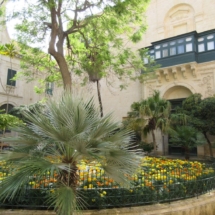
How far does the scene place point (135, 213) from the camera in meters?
4.52

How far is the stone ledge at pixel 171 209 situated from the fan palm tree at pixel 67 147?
3.18 ft

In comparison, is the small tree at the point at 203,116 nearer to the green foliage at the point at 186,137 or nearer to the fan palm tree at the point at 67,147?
the green foliage at the point at 186,137

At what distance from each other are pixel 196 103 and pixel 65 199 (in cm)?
1380

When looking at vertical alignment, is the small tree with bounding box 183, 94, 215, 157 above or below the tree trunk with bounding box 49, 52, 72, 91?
below

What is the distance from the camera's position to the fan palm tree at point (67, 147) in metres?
3.29

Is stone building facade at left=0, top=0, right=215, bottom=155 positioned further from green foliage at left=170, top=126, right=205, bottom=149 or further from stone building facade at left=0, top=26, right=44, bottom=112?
green foliage at left=170, top=126, right=205, bottom=149

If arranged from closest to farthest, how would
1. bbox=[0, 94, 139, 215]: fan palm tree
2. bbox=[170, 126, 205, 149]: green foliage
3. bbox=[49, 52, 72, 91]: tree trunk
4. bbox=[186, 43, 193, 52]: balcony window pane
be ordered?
bbox=[0, 94, 139, 215]: fan palm tree, bbox=[49, 52, 72, 91]: tree trunk, bbox=[170, 126, 205, 149]: green foliage, bbox=[186, 43, 193, 52]: balcony window pane

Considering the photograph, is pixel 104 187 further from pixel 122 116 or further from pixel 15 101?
pixel 15 101

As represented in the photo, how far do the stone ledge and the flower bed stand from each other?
14cm

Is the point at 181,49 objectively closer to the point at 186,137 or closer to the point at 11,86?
the point at 186,137

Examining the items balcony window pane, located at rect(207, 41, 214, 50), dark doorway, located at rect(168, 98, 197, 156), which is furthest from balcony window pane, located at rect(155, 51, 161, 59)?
dark doorway, located at rect(168, 98, 197, 156)

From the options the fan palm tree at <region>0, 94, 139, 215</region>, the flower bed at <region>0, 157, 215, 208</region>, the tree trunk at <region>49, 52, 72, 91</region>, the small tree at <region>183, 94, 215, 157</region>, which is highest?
the tree trunk at <region>49, 52, 72, 91</region>

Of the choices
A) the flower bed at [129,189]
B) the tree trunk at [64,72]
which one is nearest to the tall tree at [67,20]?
the tree trunk at [64,72]

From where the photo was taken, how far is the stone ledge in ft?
14.4
